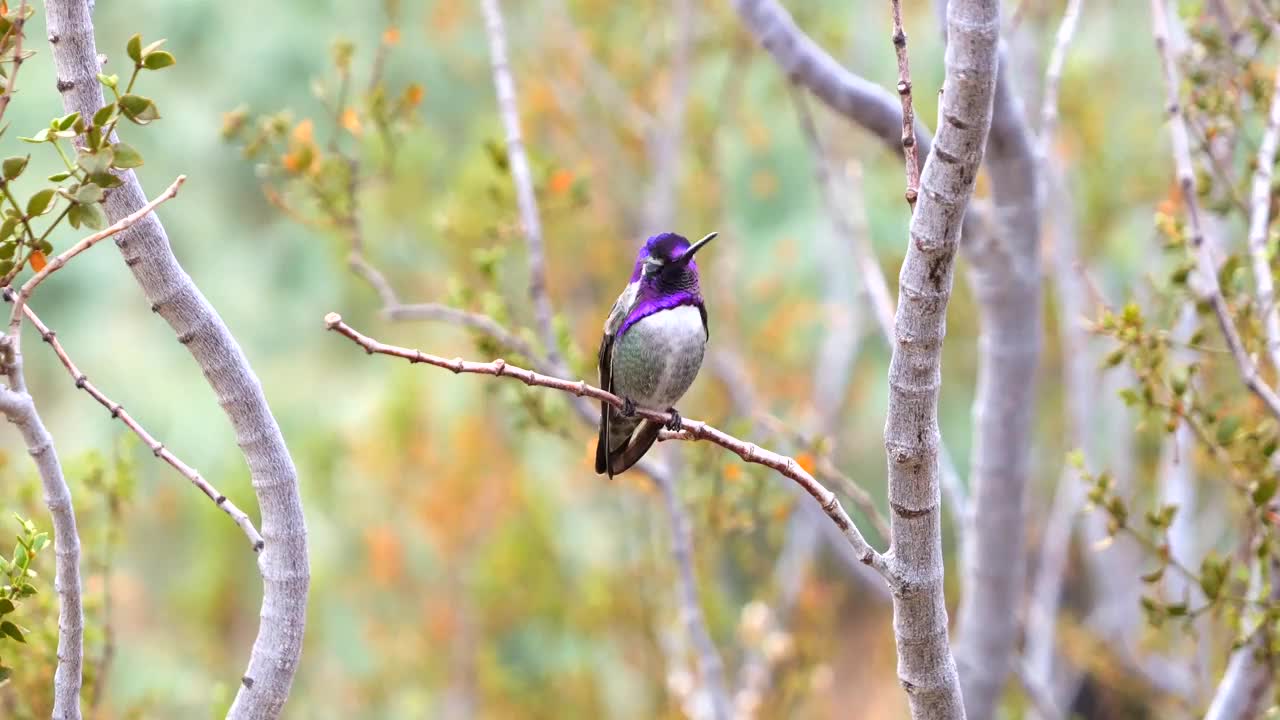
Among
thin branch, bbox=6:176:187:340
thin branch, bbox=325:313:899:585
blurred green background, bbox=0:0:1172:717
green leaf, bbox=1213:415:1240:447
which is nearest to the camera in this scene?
thin branch, bbox=6:176:187:340

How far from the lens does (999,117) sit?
2465 millimetres

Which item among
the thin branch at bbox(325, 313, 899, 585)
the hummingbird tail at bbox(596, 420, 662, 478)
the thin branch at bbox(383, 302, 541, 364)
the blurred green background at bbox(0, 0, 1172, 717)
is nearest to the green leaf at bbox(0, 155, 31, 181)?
the thin branch at bbox(325, 313, 899, 585)

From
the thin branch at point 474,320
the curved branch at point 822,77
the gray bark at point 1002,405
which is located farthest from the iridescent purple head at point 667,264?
the gray bark at point 1002,405

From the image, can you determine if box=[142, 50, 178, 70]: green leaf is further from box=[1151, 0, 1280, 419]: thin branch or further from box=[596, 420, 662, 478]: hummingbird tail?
box=[1151, 0, 1280, 419]: thin branch

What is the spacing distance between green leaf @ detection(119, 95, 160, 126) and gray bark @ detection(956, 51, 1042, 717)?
1553 mm

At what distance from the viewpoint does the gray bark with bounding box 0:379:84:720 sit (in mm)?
1450

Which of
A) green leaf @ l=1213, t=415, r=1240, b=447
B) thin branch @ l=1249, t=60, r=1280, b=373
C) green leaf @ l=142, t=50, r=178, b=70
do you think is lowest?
green leaf @ l=142, t=50, r=178, b=70

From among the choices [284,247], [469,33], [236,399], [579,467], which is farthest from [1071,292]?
[284,247]

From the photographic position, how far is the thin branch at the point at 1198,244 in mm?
2217

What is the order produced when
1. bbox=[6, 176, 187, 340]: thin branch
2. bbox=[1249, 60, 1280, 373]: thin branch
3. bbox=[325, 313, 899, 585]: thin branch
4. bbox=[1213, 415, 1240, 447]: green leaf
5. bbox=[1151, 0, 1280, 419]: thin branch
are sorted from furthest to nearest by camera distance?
bbox=[1213, 415, 1240, 447]: green leaf → bbox=[1249, 60, 1280, 373]: thin branch → bbox=[1151, 0, 1280, 419]: thin branch → bbox=[325, 313, 899, 585]: thin branch → bbox=[6, 176, 187, 340]: thin branch

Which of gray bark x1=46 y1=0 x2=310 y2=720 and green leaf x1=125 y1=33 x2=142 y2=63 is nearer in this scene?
green leaf x1=125 y1=33 x2=142 y2=63

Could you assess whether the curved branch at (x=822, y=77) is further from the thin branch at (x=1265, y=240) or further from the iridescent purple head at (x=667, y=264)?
the thin branch at (x=1265, y=240)

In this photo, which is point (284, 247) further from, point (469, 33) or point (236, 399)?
point (236, 399)

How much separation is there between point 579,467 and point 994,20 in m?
5.19
